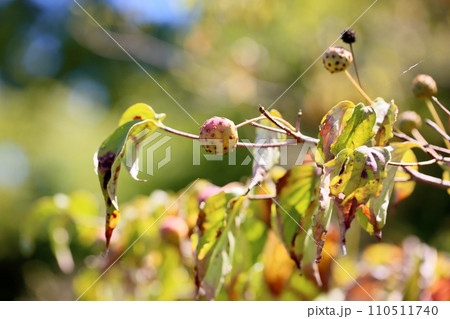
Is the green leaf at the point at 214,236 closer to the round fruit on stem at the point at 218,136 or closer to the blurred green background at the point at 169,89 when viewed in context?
the round fruit on stem at the point at 218,136

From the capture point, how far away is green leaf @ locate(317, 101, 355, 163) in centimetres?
56

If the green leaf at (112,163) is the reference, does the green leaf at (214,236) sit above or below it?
below

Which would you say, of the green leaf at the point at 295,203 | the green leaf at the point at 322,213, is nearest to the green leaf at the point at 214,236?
the green leaf at the point at 295,203

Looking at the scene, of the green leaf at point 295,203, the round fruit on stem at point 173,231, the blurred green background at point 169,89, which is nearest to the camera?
the green leaf at point 295,203

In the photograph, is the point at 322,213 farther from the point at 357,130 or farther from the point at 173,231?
the point at 173,231

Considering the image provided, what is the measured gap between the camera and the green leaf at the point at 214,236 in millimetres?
682

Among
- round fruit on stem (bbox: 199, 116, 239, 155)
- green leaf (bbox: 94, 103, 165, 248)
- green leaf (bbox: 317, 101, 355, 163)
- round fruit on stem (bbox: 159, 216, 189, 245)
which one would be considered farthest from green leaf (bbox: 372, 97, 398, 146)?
round fruit on stem (bbox: 159, 216, 189, 245)

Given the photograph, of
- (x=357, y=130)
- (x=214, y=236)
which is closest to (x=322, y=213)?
(x=357, y=130)

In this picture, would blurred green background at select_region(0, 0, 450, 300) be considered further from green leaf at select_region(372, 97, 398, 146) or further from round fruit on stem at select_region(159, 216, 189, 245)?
green leaf at select_region(372, 97, 398, 146)

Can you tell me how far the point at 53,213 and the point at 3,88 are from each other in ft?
19.9

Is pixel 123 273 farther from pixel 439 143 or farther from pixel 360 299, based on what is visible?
pixel 439 143

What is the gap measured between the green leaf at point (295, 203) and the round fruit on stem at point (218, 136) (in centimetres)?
14

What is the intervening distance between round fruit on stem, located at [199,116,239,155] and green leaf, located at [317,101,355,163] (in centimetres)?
10

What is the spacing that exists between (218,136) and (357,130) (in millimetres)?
155
